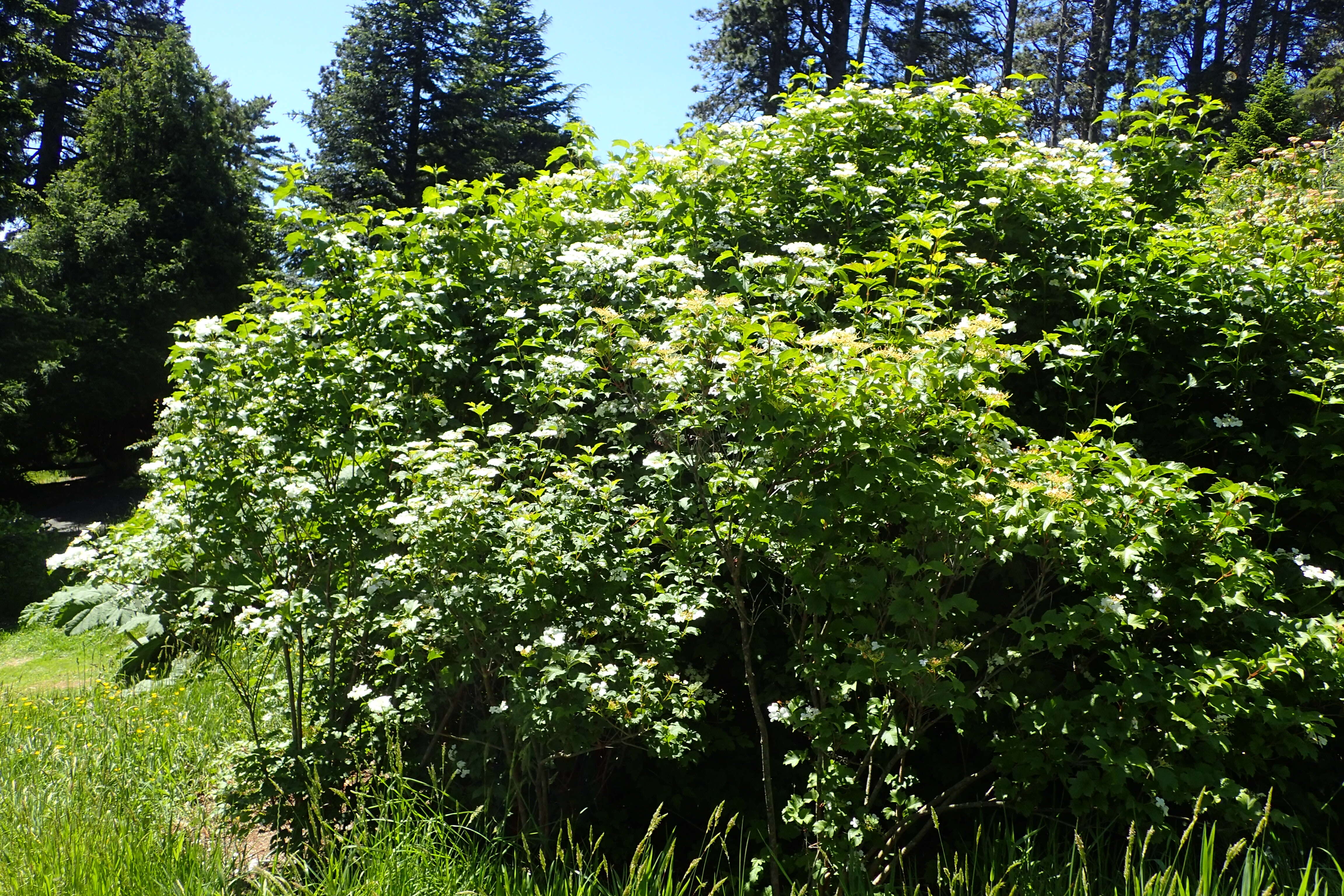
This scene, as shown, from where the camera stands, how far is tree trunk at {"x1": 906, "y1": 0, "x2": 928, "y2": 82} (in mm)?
21250

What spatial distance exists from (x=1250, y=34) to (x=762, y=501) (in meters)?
30.1

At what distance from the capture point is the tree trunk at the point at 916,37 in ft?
69.7

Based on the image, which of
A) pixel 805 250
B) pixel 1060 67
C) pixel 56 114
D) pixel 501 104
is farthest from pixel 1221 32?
pixel 56 114

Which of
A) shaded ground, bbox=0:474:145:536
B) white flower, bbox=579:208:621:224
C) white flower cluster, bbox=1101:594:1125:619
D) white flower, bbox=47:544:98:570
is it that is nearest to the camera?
white flower cluster, bbox=1101:594:1125:619

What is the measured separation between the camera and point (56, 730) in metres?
4.52

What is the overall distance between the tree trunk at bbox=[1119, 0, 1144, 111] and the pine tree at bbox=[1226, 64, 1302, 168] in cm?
690

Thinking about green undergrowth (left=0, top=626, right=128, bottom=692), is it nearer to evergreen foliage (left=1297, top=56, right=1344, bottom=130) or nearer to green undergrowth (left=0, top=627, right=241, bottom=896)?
green undergrowth (left=0, top=627, right=241, bottom=896)

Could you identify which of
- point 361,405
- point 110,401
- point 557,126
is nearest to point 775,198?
point 361,405

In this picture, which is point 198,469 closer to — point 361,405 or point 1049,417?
point 361,405

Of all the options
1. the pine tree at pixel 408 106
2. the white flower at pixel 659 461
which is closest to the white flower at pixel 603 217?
the white flower at pixel 659 461

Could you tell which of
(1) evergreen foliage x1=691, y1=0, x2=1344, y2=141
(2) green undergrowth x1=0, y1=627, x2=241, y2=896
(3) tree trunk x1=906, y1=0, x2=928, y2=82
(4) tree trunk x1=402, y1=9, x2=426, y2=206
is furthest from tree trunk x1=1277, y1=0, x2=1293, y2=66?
(2) green undergrowth x1=0, y1=627, x2=241, y2=896

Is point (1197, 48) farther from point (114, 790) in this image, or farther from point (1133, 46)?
point (114, 790)

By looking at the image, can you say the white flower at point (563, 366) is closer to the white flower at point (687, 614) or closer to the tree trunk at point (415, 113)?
the white flower at point (687, 614)

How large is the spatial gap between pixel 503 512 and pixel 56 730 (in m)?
3.29
